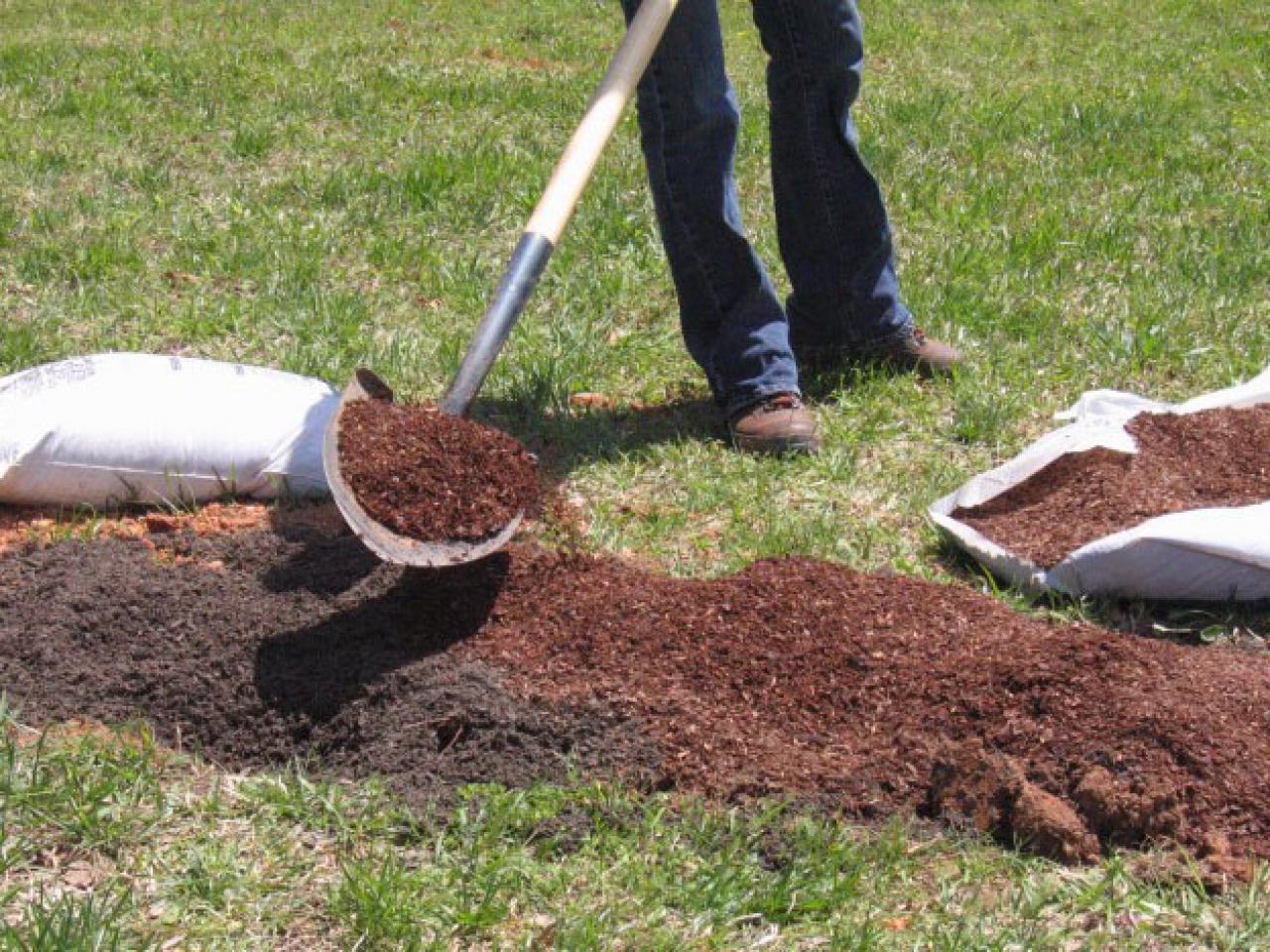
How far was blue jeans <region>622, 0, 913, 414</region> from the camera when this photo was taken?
412 cm

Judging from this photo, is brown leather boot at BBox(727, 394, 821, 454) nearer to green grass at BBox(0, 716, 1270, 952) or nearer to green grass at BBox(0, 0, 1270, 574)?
green grass at BBox(0, 0, 1270, 574)

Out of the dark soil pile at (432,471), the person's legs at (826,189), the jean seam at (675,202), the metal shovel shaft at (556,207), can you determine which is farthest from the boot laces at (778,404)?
the dark soil pile at (432,471)

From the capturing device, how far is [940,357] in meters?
4.71

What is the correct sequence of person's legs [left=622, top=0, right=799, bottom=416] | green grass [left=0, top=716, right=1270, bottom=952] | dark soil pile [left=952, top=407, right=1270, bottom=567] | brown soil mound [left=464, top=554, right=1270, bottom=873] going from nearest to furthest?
green grass [left=0, top=716, right=1270, bottom=952] < brown soil mound [left=464, top=554, right=1270, bottom=873] < dark soil pile [left=952, top=407, right=1270, bottom=567] < person's legs [left=622, top=0, right=799, bottom=416]

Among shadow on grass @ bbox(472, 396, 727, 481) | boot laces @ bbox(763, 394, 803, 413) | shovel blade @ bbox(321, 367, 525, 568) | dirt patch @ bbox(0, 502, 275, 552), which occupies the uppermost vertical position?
shovel blade @ bbox(321, 367, 525, 568)

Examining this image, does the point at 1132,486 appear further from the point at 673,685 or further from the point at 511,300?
the point at 511,300

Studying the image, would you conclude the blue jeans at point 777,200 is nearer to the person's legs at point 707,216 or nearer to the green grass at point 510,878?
the person's legs at point 707,216

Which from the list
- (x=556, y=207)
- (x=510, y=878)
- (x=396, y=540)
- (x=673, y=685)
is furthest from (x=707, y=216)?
(x=510, y=878)

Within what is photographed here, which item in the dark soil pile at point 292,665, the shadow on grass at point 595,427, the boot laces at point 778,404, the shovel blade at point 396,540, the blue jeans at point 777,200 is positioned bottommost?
the shadow on grass at point 595,427

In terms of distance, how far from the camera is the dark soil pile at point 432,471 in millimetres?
3188

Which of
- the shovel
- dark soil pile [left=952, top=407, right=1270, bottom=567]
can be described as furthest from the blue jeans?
dark soil pile [left=952, top=407, right=1270, bottom=567]

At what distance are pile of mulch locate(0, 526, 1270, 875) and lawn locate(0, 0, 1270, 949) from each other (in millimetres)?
121

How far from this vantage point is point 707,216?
4270 mm

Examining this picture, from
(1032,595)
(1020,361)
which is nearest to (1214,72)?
(1020,361)
